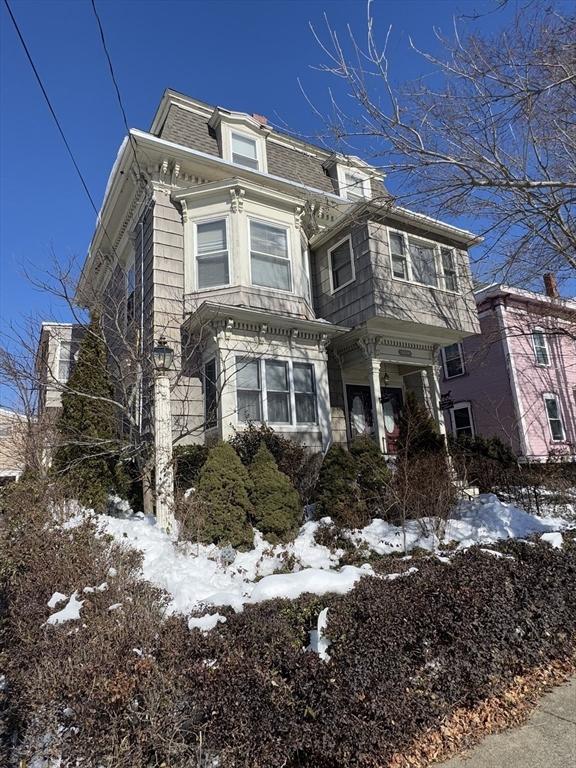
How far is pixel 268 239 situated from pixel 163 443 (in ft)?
22.1

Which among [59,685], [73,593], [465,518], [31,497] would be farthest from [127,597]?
[465,518]

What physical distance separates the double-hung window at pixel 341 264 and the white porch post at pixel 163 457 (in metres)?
6.91

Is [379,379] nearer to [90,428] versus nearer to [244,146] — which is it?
[244,146]

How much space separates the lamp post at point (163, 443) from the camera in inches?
244

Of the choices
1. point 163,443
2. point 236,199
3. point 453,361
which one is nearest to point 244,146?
point 236,199

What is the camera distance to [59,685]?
8.36 ft

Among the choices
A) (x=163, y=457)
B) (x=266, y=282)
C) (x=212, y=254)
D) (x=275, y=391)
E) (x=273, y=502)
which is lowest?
(x=273, y=502)

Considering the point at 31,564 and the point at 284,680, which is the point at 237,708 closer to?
the point at 284,680

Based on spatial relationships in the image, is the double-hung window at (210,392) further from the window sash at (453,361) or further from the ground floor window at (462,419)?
the window sash at (453,361)

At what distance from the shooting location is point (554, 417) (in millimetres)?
18812

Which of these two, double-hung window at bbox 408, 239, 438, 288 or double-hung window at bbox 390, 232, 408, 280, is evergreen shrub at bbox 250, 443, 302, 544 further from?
double-hung window at bbox 408, 239, 438, 288

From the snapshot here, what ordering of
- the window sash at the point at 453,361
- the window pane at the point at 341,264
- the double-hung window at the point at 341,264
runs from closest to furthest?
the double-hung window at the point at 341,264, the window pane at the point at 341,264, the window sash at the point at 453,361

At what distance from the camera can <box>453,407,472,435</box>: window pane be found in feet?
63.6

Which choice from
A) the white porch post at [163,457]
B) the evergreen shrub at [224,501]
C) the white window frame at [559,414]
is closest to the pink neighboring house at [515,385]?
the white window frame at [559,414]
